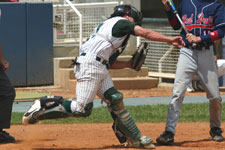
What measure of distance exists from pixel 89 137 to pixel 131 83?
664cm

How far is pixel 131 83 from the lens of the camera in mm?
15281

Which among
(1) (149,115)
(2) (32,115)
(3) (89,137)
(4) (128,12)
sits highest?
(4) (128,12)

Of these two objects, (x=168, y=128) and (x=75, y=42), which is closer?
(x=168, y=128)

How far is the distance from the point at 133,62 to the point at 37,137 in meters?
1.95

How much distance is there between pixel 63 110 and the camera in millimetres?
7176

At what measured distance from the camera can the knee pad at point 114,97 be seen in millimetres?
7258

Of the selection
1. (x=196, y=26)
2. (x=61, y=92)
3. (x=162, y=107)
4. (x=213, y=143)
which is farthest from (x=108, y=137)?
(x=61, y=92)

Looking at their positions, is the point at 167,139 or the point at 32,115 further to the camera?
the point at 167,139

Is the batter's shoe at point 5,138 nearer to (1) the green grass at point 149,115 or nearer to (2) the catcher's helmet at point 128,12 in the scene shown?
(2) the catcher's helmet at point 128,12

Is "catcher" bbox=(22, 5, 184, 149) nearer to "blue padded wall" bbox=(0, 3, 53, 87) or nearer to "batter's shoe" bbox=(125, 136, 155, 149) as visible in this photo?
"batter's shoe" bbox=(125, 136, 155, 149)

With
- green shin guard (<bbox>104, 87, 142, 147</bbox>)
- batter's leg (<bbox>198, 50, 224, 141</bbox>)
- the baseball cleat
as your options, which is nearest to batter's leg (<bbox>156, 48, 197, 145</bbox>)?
batter's leg (<bbox>198, 50, 224, 141</bbox>)

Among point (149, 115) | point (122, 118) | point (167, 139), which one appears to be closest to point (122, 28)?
point (122, 118)

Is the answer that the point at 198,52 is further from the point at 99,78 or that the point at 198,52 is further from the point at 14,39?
the point at 14,39

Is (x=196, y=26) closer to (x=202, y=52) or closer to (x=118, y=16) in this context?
(x=202, y=52)
